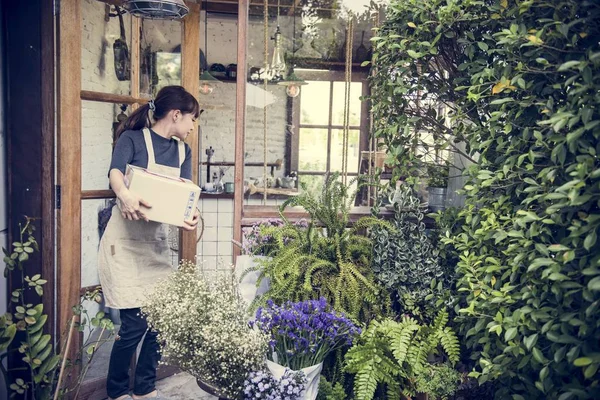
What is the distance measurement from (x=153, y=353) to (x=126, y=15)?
1.91 meters

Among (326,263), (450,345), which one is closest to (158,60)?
(326,263)

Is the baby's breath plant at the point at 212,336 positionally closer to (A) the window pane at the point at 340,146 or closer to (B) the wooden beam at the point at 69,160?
(B) the wooden beam at the point at 69,160

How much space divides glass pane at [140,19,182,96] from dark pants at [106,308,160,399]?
134 cm

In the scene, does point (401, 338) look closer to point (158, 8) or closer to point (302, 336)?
point (302, 336)

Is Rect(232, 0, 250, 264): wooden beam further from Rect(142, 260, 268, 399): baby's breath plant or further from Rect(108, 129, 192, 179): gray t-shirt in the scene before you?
Rect(142, 260, 268, 399): baby's breath plant

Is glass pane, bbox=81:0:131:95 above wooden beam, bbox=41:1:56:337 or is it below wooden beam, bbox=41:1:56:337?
above

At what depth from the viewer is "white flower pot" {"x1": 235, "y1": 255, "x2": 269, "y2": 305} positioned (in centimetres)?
290

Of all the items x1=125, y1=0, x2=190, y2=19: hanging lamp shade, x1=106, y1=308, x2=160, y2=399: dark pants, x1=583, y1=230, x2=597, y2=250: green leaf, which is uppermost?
x1=125, y1=0, x2=190, y2=19: hanging lamp shade

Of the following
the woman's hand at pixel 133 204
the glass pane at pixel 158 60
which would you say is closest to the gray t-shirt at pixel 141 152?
the woman's hand at pixel 133 204

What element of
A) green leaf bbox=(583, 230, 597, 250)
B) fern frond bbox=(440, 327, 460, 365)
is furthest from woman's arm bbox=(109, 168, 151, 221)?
green leaf bbox=(583, 230, 597, 250)

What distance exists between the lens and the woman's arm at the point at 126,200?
2.83 m

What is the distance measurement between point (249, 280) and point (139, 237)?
0.66 metres

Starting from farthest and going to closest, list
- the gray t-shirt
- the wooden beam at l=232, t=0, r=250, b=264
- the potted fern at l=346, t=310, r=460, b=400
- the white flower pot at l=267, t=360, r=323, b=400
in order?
the wooden beam at l=232, t=0, r=250, b=264 → the gray t-shirt → the potted fern at l=346, t=310, r=460, b=400 → the white flower pot at l=267, t=360, r=323, b=400

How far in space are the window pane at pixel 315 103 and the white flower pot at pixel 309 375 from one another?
7352 mm
